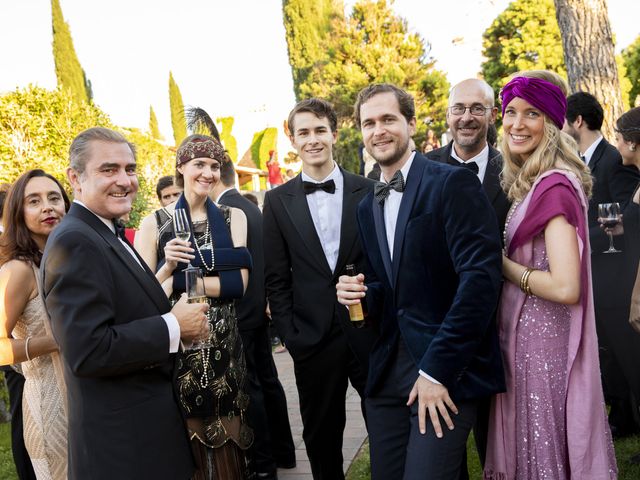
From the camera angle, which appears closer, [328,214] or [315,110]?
[328,214]

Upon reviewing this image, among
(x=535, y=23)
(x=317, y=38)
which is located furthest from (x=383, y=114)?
(x=317, y=38)

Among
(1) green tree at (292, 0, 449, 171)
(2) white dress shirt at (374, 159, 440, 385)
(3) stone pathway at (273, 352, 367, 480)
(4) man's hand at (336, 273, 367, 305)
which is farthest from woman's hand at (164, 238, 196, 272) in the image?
(1) green tree at (292, 0, 449, 171)

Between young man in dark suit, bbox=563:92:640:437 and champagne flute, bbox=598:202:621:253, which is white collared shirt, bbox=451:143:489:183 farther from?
young man in dark suit, bbox=563:92:640:437

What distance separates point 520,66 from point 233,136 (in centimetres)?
2494

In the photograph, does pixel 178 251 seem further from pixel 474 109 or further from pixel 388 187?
pixel 474 109

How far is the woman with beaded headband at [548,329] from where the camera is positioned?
8.39ft

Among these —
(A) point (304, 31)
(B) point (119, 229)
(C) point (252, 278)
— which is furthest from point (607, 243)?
(A) point (304, 31)

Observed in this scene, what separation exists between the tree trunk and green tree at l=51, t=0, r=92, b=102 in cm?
3100

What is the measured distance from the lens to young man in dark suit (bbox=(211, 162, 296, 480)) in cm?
440

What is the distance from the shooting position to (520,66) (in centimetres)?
2733

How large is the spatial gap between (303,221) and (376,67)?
24.6 m

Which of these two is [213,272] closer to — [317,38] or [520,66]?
[520,66]

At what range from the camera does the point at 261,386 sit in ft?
15.9

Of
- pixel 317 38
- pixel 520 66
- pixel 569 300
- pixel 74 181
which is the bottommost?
pixel 569 300
